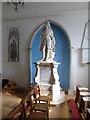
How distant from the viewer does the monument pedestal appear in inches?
236

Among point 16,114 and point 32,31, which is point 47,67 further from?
point 16,114

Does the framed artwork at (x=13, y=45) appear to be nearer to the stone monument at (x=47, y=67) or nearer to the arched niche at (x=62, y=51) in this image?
the arched niche at (x=62, y=51)

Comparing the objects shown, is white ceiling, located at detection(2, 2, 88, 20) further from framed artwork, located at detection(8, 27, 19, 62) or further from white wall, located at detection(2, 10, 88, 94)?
framed artwork, located at detection(8, 27, 19, 62)

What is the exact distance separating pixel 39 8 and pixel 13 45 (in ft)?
6.38

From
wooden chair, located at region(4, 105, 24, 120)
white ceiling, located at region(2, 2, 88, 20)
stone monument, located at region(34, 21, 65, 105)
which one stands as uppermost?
white ceiling, located at region(2, 2, 88, 20)

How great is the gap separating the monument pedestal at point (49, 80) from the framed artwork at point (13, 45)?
222 cm

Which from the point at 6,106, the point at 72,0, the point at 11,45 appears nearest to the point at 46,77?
the point at 6,106

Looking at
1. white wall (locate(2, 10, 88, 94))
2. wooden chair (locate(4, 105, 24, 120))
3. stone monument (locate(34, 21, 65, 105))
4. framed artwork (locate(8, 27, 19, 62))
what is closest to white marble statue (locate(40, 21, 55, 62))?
stone monument (locate(34, 21, 65, 105))

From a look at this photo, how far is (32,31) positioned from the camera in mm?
8195

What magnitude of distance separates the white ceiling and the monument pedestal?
2.68m

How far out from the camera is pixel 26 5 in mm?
8266

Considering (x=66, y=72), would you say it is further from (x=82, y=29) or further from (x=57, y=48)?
(x=82, y=29)

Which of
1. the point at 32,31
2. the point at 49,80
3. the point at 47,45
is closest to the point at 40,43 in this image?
the point at 47,45

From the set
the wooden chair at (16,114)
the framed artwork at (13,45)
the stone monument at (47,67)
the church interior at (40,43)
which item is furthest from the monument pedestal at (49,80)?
the wooden chair at (16,114)
